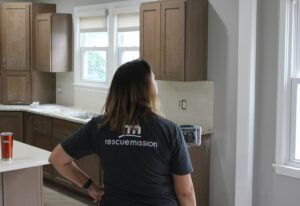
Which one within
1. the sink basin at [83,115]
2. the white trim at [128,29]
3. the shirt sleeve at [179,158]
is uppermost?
the white trim at [128,29]

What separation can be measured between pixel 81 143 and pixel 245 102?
2.15 m

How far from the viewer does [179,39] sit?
406 cm

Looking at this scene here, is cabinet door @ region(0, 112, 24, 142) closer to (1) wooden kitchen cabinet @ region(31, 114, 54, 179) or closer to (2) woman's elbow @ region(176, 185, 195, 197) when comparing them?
(1) wooden kitchen cabinet @ region(31, 114, 54, 179)

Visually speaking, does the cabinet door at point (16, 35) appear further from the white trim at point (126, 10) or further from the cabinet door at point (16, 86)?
the white trim at point (126, 10)

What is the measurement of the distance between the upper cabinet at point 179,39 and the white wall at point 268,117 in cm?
59

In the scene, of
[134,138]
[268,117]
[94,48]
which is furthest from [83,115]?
[134,138]

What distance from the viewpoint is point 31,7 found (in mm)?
6016

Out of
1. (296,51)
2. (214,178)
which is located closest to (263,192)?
(214,178)

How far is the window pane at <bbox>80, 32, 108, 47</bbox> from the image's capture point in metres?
5.51

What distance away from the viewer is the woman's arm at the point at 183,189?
178 centimetres

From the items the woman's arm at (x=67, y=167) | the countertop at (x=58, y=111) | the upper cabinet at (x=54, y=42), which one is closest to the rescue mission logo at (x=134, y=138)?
the woman's arm at (x=67, y=167)

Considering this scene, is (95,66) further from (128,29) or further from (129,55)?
(128,29)

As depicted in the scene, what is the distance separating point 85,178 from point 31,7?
4.51 m

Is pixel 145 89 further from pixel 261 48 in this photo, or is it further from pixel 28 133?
pixel 28 133
